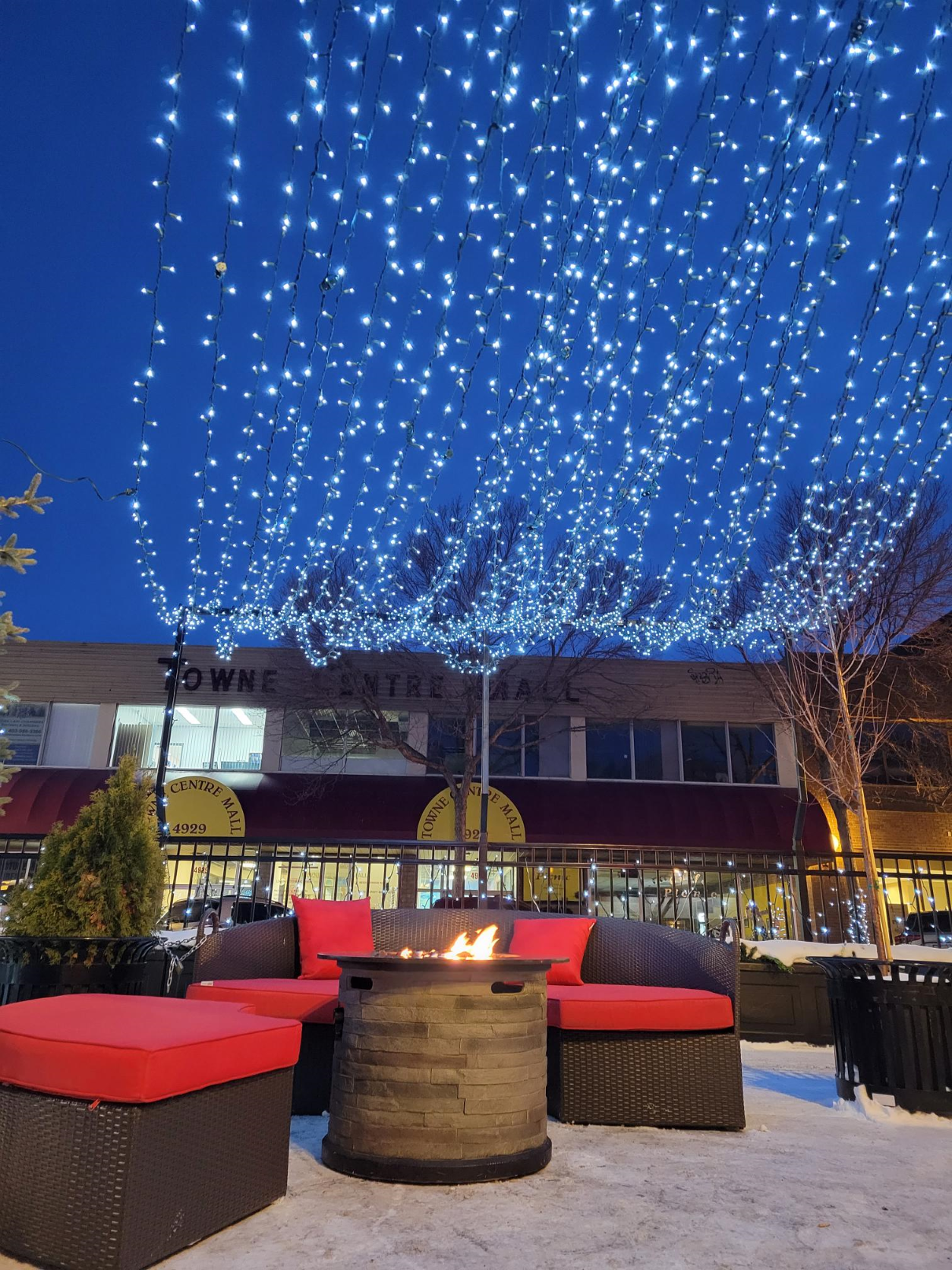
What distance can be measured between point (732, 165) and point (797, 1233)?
4.98 meters

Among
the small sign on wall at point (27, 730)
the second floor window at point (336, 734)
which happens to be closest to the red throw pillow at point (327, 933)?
the second floor window at point (336, 734)

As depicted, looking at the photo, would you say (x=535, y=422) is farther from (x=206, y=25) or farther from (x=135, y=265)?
(x=135, y=265)

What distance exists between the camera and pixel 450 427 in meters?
7.23

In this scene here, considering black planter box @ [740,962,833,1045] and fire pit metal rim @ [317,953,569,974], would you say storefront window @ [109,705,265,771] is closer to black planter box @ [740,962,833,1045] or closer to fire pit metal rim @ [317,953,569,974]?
black planter box @ [740,962,833,1045]

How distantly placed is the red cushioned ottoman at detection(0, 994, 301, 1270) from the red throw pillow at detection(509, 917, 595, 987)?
2167 mm

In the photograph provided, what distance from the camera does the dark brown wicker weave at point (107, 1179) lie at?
2035mm

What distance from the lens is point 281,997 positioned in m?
3.89

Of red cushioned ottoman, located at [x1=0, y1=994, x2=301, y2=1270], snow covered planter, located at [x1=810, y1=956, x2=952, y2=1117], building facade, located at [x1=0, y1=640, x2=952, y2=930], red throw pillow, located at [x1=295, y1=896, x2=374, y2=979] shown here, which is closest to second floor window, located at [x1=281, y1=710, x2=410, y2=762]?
building facade, located at [x1=0, y1=640, x2=952, y2=930]

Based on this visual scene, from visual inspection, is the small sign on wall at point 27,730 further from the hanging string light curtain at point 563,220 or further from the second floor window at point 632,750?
the hanging string light curtain at point 563,220

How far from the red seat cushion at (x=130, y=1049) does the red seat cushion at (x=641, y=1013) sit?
5.01ft

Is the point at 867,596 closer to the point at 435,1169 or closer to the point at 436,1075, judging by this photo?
the point at 436,1075

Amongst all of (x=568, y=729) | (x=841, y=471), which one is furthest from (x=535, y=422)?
(x=841, y=471)

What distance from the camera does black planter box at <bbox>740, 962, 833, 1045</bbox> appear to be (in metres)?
6.33

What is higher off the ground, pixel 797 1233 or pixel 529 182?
pixel 529 182
